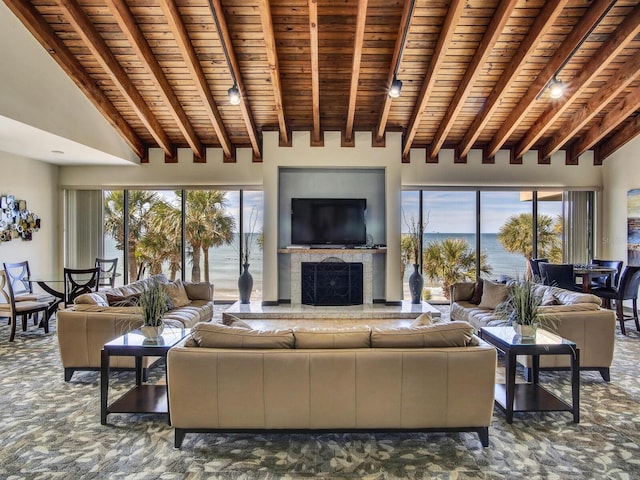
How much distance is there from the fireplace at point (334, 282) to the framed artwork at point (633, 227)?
4.68m

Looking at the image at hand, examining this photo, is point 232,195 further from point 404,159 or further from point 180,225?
point 404,159

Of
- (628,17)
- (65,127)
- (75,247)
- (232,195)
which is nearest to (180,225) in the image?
(232,195)

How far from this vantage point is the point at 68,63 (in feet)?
16.7

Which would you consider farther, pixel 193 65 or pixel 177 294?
pixel 177 294

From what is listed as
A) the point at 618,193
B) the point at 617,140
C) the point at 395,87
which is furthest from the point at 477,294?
the point at 617,140

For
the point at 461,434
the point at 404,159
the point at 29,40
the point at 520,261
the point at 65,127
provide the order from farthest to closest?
1. the point at 520,261
2. the point at 404,159
3. the point at 65,127
4. the point at 29,40
5. the point at 461,434

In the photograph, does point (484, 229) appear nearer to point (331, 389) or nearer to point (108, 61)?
point (331, 389)

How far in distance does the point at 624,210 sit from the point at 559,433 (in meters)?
5.87

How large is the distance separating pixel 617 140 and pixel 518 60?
11.7 feet

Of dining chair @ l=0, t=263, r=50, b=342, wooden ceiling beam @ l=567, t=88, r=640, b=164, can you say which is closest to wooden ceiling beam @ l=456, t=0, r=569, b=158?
wooden ceiling beam @ l=567, t=88, r=640, b=164

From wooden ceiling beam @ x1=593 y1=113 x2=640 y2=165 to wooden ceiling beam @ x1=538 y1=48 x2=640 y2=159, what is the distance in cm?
84

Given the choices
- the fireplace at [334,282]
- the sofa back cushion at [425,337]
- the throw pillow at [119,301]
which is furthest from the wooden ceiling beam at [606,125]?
the throw pillow at [119,301]

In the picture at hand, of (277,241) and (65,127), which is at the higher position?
(65,127)

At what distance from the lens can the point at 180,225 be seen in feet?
25.5
